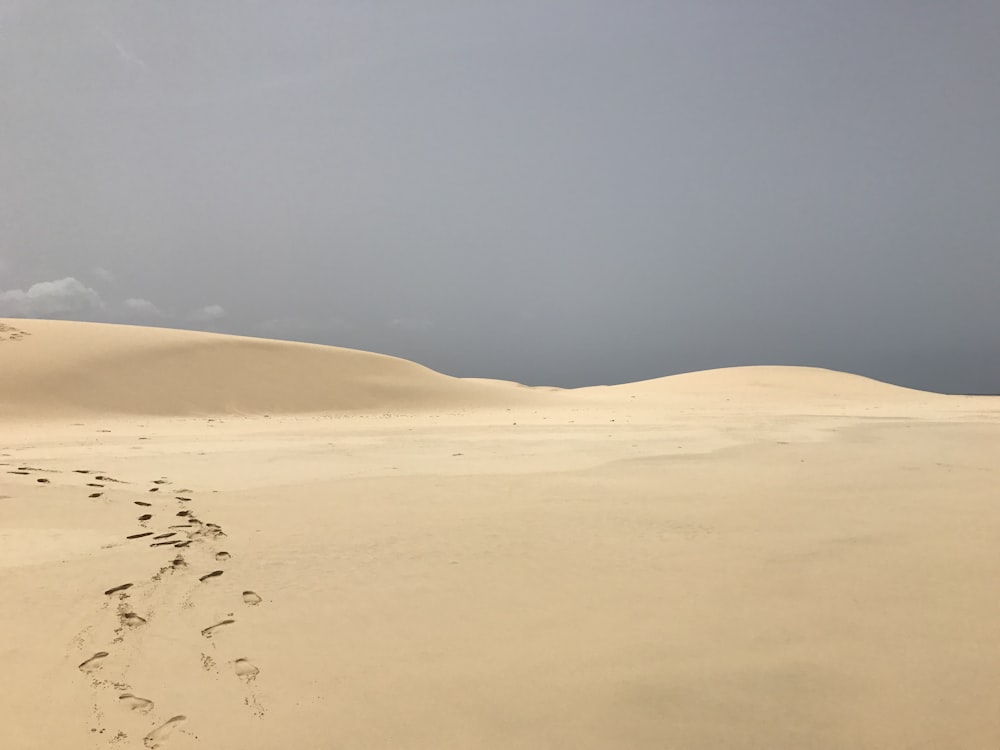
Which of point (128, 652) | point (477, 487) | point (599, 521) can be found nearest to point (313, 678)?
point (128, 652)

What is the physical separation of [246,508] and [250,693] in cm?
290

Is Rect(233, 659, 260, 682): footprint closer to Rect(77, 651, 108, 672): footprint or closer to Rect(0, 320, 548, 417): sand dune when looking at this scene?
Rect(77, 651, 108, 672): footprint

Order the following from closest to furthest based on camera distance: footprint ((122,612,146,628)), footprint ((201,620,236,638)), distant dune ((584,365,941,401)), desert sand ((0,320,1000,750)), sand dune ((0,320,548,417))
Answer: desert sand ((0,320,1000,750)) → footprint ((201,620,236,638)) → footprint ((122,612,146,628)) → sand dune ((0,320,548,417)) → distant dune ((584,365,941,401))

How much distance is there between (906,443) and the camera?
8945 mm

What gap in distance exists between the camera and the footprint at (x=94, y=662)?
2422 millimetres

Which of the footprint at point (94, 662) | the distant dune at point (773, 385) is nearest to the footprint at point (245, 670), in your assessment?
the footprint at point (94, 662)

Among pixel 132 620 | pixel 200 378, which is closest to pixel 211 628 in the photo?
pixel 132 620

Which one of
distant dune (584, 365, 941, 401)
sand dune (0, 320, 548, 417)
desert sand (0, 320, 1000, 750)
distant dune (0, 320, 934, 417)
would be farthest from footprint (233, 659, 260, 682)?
distant dune (584, 365, 941, 401)

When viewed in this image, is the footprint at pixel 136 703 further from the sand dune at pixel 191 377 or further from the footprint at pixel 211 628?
the sand dune at pixel 191 377

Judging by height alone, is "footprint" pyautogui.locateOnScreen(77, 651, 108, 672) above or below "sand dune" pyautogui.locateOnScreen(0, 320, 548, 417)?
below

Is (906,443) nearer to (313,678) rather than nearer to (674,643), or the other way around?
(674,643)

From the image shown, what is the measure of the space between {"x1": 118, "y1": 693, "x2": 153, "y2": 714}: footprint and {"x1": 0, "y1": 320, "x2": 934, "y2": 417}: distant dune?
15.1 meters

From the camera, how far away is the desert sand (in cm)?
212

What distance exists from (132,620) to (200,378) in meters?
17.0
